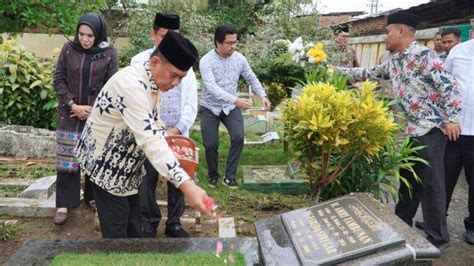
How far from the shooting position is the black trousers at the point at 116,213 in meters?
2.81

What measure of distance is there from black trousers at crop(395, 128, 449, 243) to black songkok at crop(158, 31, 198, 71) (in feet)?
7.27

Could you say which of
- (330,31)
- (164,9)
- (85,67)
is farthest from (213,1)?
(85,67)

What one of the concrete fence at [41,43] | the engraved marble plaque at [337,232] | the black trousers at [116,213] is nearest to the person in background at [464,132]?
the engraved marble plaque at [337,232]

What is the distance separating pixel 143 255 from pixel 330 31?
1088cm

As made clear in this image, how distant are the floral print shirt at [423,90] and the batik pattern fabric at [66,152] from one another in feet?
9.23

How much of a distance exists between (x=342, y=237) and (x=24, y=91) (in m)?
5.62

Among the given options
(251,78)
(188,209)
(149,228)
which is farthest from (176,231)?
(251,78)

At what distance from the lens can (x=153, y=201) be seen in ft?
12.5

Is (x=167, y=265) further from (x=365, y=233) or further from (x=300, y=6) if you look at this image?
(x=300, y=6)

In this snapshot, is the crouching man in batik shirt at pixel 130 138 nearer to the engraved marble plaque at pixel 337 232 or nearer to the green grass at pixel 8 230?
the engraved marble plaque at pixel 337 232

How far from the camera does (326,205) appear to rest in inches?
113

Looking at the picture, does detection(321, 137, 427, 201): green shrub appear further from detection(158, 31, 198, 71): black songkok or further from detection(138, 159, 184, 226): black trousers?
detection(158, 31, 198, 71): black songkok

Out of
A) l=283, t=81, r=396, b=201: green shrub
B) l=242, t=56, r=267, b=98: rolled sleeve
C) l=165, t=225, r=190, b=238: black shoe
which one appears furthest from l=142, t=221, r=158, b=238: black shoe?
l=242, t=56, r=267, b=98: rolled sleeve

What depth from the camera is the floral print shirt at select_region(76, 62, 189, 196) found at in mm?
2281
